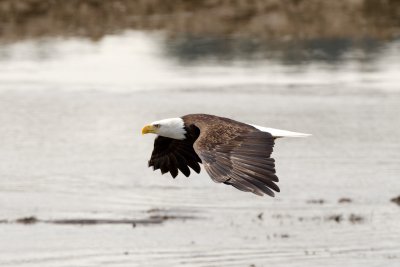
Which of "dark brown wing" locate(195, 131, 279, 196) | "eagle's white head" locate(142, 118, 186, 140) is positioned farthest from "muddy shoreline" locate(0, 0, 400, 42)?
"dark brown wing" locate(195, 131, 279, 196)

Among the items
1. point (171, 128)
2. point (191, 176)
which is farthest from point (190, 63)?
point (171, 128)

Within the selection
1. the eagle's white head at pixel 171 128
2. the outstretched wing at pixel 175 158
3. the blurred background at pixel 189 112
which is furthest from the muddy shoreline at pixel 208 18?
the eagle's white head at pixel 171 128

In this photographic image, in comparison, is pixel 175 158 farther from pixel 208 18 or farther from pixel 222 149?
pixel 208 18

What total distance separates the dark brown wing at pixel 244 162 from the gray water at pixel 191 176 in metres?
7.46

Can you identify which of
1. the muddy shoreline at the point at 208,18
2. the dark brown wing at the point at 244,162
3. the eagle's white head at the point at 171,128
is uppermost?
the muddy shoreline at the point at 208,18

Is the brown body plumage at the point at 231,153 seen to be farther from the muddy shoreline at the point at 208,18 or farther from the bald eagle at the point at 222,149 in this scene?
the muddy shoreline at the point at 208,18

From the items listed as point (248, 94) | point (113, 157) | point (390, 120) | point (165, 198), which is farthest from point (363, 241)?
point (248, 94)

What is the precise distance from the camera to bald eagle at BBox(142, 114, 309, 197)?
38.7ft

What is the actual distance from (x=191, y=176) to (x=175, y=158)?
1076 centimetres

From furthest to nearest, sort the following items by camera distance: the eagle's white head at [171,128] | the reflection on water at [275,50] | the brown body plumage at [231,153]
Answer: the reflection on water at [275,50] → the eagle's white head at [171,128] → the brown body plumage at [231,153]

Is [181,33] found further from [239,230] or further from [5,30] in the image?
[239,230]

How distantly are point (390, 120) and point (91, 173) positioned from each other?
8.77 m

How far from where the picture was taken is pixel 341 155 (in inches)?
1093

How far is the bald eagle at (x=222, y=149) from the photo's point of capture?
38.7ft
